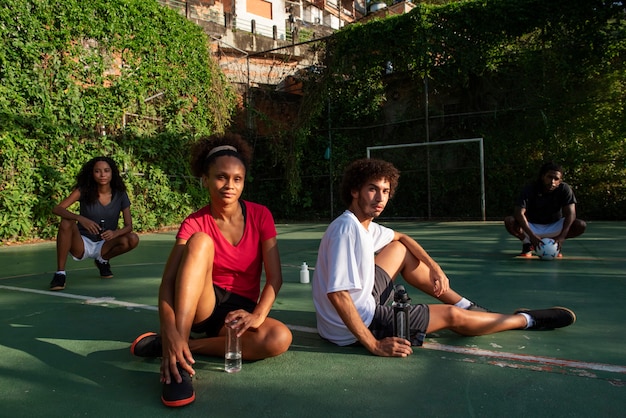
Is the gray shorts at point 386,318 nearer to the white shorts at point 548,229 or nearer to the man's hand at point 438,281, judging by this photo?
the man's hand at point 438,281

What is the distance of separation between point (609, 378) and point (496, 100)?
1224cm

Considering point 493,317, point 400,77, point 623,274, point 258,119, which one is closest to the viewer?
point 493,317

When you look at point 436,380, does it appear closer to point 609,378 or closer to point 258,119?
point 609,378

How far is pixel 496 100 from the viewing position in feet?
43.4

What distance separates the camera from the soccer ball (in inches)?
226

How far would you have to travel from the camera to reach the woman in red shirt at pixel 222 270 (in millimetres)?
2209

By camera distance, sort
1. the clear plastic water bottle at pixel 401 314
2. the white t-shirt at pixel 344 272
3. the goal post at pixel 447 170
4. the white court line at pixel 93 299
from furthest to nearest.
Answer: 1. the goal post at pixel 447 170
2. the white court line at pixel 93 299
3. the clear plastic water bottle at pixel 401 314
4. the white t-shirt at pixel 344 272

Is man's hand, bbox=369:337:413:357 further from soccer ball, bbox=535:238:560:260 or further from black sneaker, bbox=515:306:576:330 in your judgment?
soccer ball, bbox=535:238:560:260

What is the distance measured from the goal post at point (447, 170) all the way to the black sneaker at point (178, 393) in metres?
11.6

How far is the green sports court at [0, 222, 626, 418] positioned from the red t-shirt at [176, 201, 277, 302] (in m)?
0.41

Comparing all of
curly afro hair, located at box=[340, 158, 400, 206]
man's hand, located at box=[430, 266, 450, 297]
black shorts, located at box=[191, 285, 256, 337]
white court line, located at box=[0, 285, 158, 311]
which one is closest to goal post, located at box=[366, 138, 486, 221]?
white court line, located at box=[0, 285, 158, 311]

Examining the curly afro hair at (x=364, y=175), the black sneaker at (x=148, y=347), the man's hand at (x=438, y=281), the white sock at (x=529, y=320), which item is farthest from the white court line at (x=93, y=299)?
the white sock at (x=529, y=320)

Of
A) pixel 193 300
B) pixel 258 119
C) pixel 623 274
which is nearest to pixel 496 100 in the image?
pixel 258 119

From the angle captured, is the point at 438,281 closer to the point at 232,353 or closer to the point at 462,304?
the point at 462,304
